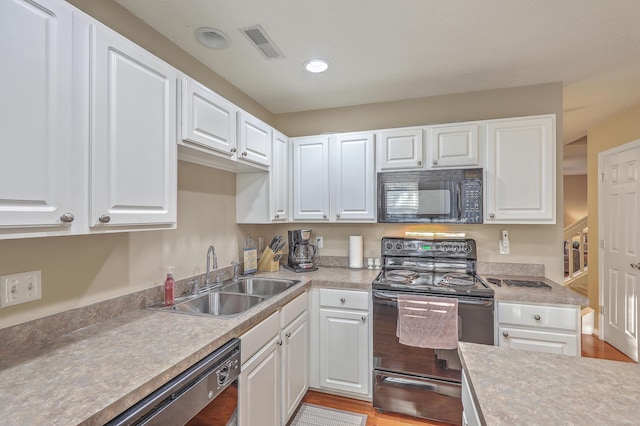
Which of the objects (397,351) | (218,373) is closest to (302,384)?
(397,351)

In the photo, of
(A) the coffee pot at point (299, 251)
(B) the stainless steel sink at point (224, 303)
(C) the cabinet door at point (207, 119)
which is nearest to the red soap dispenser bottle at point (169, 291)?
(B) the stainless steel sink at point (224, 303)

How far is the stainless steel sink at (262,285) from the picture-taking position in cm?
226

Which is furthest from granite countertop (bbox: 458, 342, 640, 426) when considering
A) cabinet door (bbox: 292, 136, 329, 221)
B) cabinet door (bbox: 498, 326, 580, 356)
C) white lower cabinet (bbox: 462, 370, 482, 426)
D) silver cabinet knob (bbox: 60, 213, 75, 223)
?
cabinet door (bbox: 292, 136, 329, 221)

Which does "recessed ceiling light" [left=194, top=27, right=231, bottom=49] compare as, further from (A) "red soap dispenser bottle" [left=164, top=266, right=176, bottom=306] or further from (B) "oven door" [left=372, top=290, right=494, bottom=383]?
(B) "oven door" [left=372, top=290, right=494, bottom=383]

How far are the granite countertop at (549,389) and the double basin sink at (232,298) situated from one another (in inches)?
45.1

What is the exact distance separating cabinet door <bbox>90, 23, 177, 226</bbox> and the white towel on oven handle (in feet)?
5.24

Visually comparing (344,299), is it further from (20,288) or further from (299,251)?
(20,288)

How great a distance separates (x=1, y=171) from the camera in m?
0.86

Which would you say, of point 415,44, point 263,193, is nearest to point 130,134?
point 263,193

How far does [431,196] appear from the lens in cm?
239

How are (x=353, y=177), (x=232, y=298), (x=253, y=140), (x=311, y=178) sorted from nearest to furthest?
(x=232, y=298) → (x=253, y=140) → (x=353, y=177) → (x=311, y=178)

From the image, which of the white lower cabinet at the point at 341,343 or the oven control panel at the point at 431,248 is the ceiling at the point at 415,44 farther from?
the white lower cabinet at the point at 341,343

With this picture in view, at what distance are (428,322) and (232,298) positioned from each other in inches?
52.1

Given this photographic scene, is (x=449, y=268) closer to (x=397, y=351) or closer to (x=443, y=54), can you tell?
(x=397, y=351)
